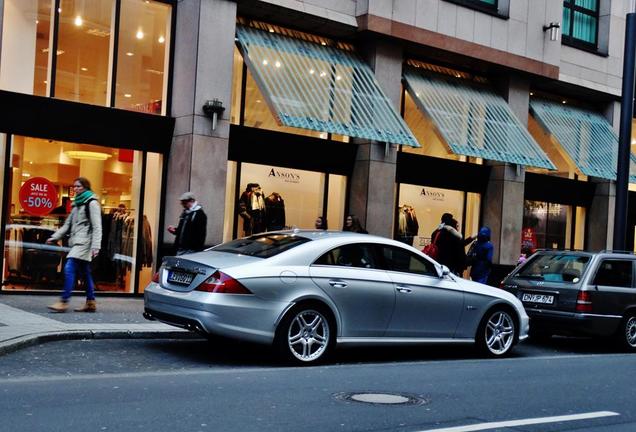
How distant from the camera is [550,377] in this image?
991 cm

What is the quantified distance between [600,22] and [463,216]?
7975 millimetres

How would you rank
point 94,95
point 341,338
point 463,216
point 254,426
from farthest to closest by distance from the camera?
point 463,216, point 94,95, point 341,338, point 254,426

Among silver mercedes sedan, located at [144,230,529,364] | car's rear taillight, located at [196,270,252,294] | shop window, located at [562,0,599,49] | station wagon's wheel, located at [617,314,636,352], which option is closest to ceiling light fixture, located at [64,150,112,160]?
silver mercedes sedan, located at [144,230,529,364]

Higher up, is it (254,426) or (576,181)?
(576,181)

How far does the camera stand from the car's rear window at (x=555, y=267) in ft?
42.7

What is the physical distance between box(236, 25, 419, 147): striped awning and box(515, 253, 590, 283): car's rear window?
15.5 ft

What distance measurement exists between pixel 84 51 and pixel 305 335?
8.35m

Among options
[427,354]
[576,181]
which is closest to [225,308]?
[427,354]

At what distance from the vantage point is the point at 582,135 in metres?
23.1

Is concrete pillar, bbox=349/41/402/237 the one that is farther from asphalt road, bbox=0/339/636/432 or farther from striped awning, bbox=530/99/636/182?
asphalt road, bbox=0/339/636/432

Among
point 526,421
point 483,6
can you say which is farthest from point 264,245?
point 483,6

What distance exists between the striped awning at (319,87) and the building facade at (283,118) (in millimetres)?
42

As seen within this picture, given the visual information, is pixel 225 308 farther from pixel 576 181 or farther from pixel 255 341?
pixel 576 181

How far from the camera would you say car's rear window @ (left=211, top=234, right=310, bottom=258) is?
9.80m
